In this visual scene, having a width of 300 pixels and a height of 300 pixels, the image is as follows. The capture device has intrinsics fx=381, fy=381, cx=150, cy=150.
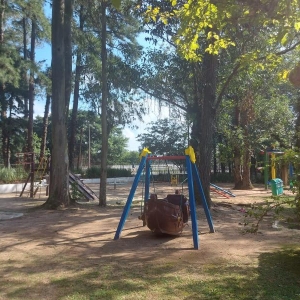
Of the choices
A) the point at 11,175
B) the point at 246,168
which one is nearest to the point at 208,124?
the point at 246,168

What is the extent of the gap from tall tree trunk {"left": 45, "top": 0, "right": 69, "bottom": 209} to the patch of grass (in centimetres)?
657

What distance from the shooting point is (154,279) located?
473 cm

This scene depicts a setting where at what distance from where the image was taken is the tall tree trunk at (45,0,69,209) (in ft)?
39.8

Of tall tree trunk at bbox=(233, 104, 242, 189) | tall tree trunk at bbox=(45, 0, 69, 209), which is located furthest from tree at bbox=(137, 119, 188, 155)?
tall tree trunk at bbox=(45, 0, 69, 209)

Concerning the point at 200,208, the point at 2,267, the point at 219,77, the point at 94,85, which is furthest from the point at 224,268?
the point at 94,85

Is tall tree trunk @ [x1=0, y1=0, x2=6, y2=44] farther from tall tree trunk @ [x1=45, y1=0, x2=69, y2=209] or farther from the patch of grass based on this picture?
the patch of grass

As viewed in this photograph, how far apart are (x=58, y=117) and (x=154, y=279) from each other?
332 inches

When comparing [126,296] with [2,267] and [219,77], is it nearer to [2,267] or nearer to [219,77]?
[2,267]

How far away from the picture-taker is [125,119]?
2400 cm

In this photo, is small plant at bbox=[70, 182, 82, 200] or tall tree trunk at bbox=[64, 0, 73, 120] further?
small plant at bbox=[70, 182, 82, 200]

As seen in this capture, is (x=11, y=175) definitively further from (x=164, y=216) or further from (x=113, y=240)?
(x=164, y=216)

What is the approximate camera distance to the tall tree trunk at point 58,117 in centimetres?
1212

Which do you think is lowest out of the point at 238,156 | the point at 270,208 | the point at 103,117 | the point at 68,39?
the point at 270,208

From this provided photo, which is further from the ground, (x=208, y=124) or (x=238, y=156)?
(x=208, y=124)
